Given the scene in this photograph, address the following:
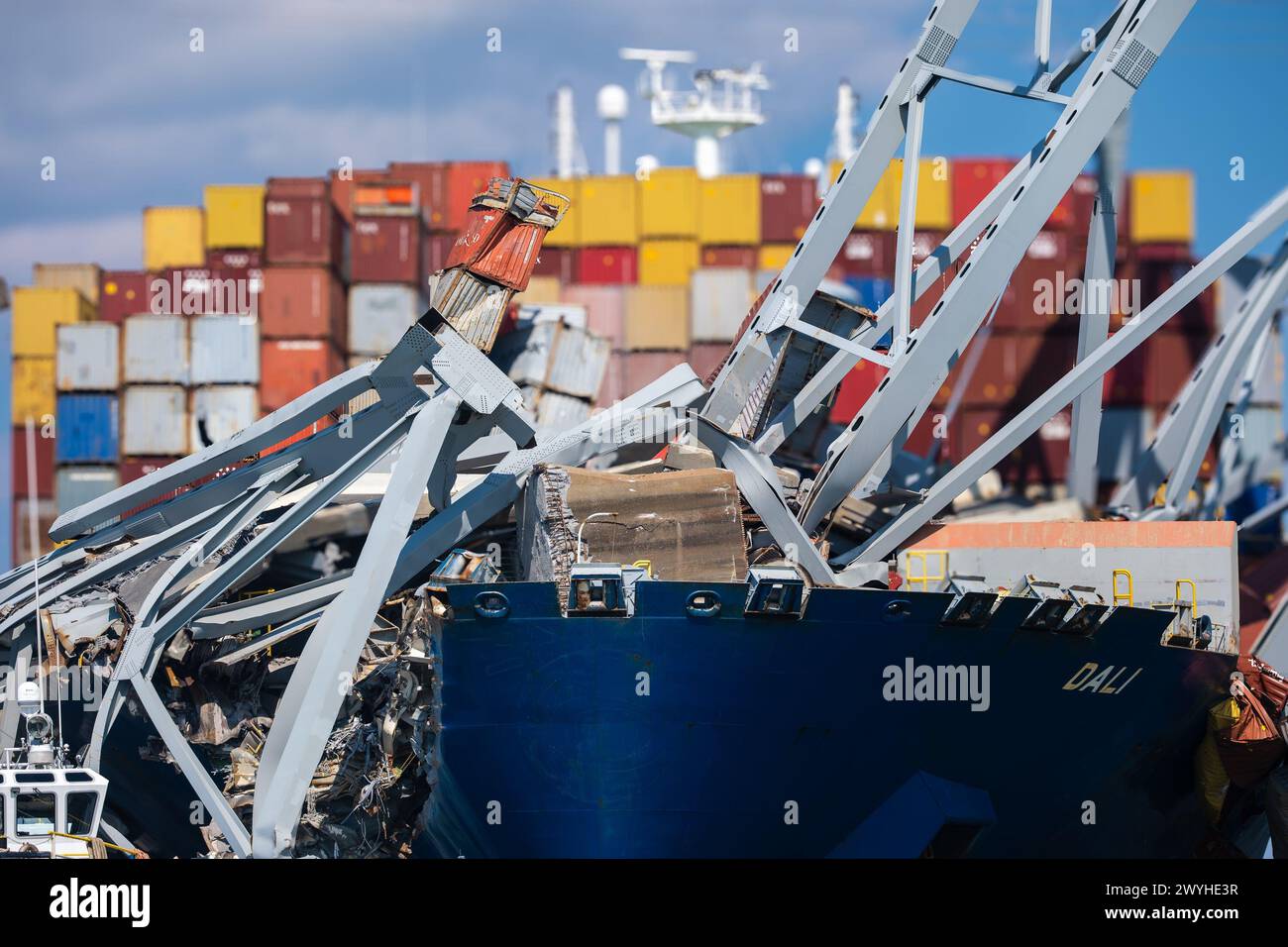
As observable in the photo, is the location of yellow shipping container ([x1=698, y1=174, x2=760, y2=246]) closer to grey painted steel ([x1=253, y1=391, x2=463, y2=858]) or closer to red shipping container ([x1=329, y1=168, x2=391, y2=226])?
red shipping container ([x1=329, y1=168, x2=391, y2=226])

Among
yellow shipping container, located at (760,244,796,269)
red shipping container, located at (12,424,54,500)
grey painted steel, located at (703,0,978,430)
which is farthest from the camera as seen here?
yellow shipping container, located at (760,244,796,269)

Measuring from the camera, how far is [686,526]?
1950 centimetres

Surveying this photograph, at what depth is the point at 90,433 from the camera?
3866cm

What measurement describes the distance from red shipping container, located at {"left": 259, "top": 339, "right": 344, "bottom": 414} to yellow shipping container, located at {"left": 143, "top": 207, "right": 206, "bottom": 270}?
4613 millimetres

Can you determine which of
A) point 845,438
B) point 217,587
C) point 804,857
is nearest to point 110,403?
point 217,587

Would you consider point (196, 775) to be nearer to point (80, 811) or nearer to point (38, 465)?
point (80, 811)

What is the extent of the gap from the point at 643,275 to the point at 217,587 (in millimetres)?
22850

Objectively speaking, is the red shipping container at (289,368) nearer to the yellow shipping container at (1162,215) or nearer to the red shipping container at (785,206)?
the red shipping container at (785,206)

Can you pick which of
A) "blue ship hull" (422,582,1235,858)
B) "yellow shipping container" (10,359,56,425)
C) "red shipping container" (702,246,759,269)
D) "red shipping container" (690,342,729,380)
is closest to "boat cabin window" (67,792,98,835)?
"blue ship hull" (422,582,1235,858)

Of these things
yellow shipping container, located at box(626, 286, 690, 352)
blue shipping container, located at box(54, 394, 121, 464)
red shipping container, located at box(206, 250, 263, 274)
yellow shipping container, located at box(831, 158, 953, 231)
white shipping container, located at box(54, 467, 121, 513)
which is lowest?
white shipping container, located at box(54, 467, 121, 513)

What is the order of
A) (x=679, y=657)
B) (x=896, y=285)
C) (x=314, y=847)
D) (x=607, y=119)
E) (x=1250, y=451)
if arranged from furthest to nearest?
1. (x=607, y=119)
2. (x=1250, y=451)
3. (x=896, y=285)
4. (x=314, y=847)
5. (x=679, y=657)

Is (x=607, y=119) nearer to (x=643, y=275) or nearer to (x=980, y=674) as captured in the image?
(x=643, y=275)

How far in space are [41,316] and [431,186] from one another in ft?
34.2

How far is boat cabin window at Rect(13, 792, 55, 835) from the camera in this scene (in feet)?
63.6
